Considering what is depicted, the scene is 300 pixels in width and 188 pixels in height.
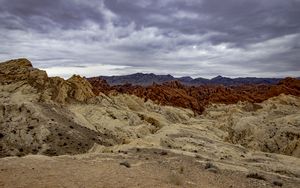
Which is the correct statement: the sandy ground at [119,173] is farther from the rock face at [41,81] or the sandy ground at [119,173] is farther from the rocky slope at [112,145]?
the rock face at [41,81]

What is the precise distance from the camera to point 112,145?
37.9 m

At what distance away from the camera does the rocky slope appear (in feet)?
49.5

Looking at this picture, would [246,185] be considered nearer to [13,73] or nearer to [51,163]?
[51,163]

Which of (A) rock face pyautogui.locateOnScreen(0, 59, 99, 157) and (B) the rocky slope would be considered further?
(A) rock face pyautogui.locateOnScreen(0, 59, 99, 157)

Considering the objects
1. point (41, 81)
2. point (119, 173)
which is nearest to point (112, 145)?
point (41, 81)

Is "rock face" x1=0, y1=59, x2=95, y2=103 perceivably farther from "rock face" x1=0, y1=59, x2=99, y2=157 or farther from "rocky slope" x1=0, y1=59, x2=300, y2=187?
"rocky slope" x1=0, y1=59, x2=300, y2=187

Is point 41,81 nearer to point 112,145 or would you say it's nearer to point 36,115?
point 36,115

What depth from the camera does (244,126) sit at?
40062 millimetres

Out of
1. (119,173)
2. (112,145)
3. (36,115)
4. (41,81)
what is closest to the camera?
(119,173)

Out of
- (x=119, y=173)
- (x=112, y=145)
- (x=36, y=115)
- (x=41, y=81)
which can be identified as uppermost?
(x=41, y=81)

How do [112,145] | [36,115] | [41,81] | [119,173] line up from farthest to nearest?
[41,81] < [36,115] < [112,145] < [119,173]

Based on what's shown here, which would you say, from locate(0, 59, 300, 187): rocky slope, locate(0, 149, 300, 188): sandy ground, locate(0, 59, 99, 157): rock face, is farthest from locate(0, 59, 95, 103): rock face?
locate(0, 149, 300, 188): sandy ground

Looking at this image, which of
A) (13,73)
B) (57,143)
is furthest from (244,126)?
(13,73)

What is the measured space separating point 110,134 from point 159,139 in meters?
11.4
